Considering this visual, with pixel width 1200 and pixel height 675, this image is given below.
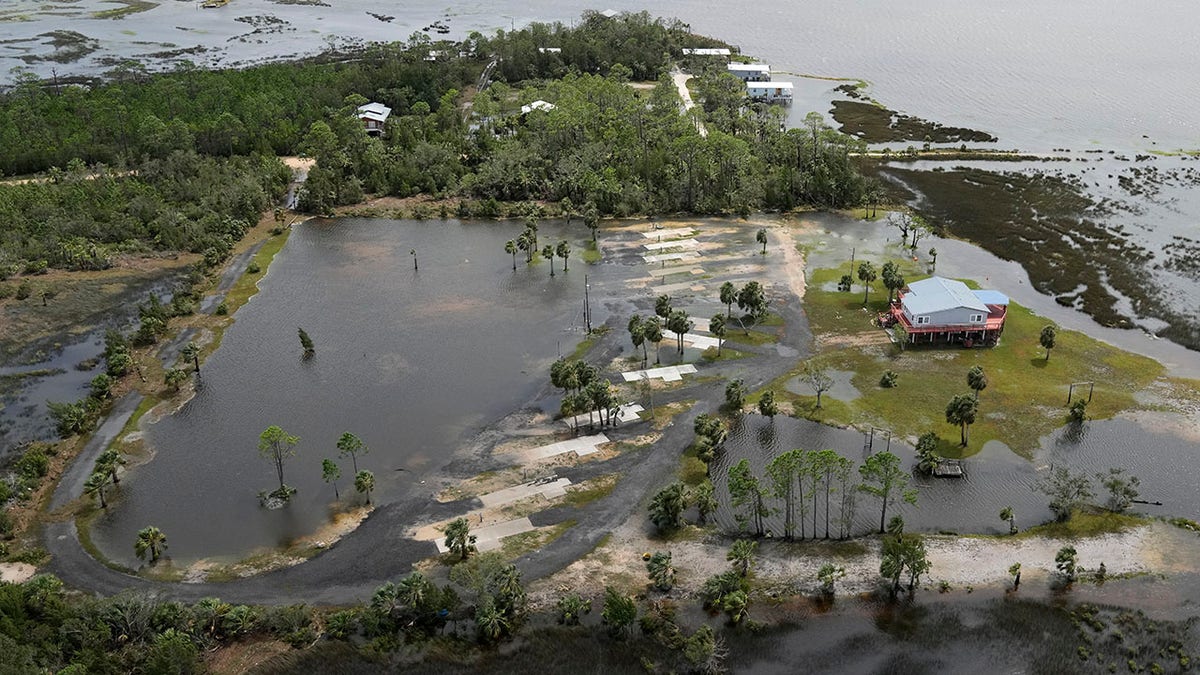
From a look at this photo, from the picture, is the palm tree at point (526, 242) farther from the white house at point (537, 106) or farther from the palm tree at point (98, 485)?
the palm tree at point (98, 485)

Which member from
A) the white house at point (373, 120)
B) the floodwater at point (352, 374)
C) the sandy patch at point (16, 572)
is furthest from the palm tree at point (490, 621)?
the white house at point (373, 120)

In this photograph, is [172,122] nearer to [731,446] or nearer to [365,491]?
[365,491]

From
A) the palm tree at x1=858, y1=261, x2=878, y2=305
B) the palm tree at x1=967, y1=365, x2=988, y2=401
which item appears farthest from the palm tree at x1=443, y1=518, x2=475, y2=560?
the palm tree at x1=858, y1=261, x2=878, y2=305

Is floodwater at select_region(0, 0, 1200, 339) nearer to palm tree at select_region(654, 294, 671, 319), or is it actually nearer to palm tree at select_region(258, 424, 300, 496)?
palm tree at select_region(654, 294, 671, 319)

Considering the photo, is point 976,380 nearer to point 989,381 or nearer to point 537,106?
point 989,381

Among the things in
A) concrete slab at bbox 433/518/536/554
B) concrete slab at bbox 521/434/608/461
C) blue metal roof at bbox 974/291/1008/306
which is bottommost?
concrete slab at bbox 433/518/536/554

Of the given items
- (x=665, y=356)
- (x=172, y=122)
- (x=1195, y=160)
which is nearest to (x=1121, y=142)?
(x=1195, y=160)
